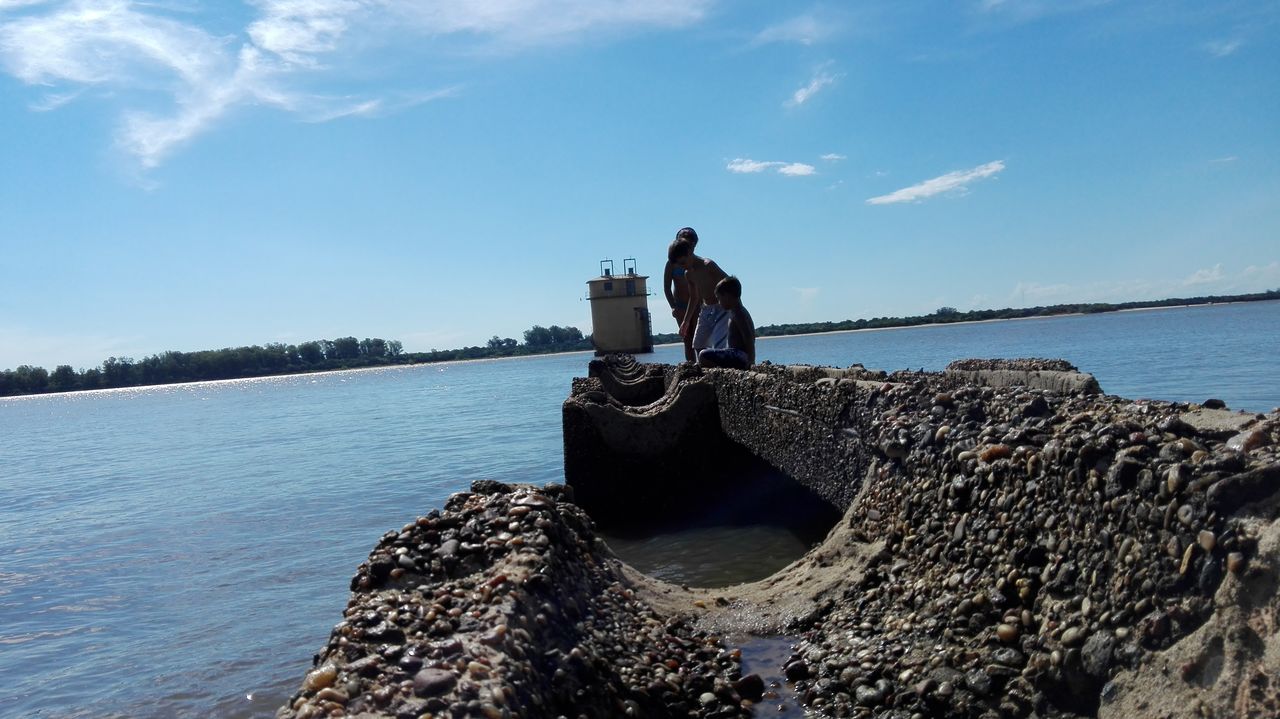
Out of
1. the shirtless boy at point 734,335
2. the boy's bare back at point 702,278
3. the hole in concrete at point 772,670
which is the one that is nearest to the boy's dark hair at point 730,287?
the shirtless boy at point 734,335

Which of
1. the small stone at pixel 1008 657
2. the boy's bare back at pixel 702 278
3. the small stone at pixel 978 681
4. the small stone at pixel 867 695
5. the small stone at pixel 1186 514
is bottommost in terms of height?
the small stone at pixel 867 695

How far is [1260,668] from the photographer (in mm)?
2168

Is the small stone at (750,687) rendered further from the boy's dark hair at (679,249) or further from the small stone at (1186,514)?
the boy's dark hair at (679,249)

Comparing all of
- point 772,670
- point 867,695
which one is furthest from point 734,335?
point 867,695

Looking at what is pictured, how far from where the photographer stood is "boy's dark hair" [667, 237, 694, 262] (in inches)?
408

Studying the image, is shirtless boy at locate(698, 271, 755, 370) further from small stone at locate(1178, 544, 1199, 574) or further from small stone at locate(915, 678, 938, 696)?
small stone at locate(1178, 544, 1199, 574)

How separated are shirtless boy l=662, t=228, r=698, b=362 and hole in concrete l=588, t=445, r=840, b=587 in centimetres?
258

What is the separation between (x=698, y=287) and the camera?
34.9 ft

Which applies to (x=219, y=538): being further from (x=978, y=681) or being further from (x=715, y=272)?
(x=978, y=681)

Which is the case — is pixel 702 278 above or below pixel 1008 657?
above

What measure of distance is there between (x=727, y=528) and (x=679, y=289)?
3738 mm

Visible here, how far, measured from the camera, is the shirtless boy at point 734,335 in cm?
898

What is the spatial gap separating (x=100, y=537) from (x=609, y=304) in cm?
3885

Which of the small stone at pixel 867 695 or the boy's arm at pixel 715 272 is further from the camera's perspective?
the boy's arm at pixel 715 272
